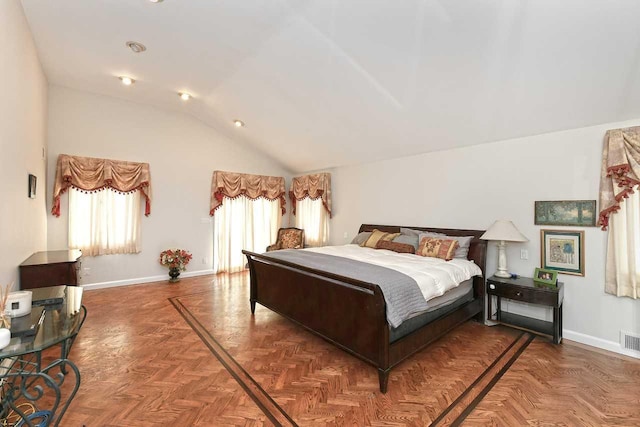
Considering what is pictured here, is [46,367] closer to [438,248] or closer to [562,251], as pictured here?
[438,248]

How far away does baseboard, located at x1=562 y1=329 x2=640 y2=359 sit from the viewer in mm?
2840

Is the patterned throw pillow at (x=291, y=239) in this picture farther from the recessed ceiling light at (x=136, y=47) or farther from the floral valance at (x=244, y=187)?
the recessed ceiling light at (x=136, y=47)

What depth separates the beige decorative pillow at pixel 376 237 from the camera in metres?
4.56

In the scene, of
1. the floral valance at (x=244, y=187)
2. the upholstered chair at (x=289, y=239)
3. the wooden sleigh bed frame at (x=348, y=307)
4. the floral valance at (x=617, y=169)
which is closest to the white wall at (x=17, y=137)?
the wooden sleigh bed frame at (x=348, y=307)

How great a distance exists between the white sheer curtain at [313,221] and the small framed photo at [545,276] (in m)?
3.80

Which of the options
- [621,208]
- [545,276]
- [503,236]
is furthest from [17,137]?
[621,208]

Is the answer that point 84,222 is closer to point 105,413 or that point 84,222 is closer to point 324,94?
point 105,413

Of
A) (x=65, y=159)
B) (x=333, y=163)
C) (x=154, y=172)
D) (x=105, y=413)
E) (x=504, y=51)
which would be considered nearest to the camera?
(x=105, y=413)

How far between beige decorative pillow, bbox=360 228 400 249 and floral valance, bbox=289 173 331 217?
5.09 ft

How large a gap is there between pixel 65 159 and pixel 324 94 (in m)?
4.25

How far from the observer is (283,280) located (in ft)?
11.1

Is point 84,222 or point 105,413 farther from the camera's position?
point 84,222

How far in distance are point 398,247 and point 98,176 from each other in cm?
505

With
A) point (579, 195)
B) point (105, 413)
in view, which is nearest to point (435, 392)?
point (105, 413)
